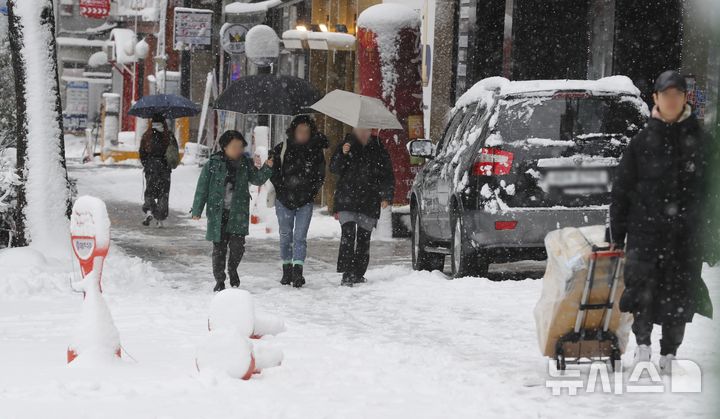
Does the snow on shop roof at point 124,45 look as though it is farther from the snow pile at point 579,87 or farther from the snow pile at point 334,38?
the snow pile at point 579,87

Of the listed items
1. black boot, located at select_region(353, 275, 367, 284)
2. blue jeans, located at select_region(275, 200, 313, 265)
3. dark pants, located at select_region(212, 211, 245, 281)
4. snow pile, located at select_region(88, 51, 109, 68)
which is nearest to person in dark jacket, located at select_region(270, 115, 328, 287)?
blue jeans, located at select_region(275, 200, 313, 265)

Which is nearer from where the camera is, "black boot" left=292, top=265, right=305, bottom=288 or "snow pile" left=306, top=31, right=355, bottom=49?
"black boot" left=292, top=265, right=305, bottom=288

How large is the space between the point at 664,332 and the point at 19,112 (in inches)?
327

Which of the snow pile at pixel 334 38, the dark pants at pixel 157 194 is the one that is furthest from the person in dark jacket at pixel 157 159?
A: the snow pile at pixel 334 38

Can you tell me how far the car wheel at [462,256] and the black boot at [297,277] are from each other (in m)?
1.43

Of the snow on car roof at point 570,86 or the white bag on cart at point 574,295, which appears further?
the snow on car roof at point 570,86

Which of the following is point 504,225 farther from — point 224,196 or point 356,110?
point 224,196

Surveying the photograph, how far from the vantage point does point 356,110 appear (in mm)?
13117

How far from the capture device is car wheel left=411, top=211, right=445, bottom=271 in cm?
1385

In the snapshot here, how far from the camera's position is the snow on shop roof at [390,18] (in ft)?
64.3

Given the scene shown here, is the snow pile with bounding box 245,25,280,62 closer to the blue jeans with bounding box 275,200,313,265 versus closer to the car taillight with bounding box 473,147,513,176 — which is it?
the blue jeans with bounding box 275,200,313,265

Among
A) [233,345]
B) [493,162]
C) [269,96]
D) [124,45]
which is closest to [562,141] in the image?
[493,162]

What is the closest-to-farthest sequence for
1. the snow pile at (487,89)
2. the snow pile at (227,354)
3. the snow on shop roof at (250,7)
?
the snow pile at (227,354)
the snow pile at (487,89)
the snow on shop roof at (250,7)

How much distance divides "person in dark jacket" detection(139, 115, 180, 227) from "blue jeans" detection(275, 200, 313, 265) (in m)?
7.76
